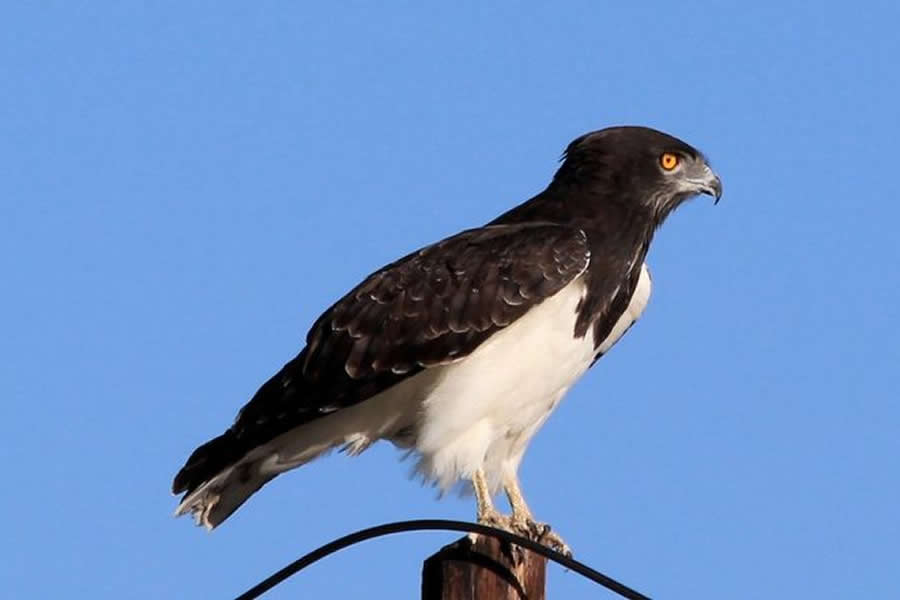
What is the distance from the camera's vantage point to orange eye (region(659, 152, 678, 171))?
11.8 metres

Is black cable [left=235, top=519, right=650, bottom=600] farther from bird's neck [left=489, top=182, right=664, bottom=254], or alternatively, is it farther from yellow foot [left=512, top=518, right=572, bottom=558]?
bird's neck [left=489, top=182, right=664, bottom=254]

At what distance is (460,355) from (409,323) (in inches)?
15.6

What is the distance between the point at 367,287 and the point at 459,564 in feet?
13.5

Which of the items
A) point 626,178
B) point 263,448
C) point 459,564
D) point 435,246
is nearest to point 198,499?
point 263,448

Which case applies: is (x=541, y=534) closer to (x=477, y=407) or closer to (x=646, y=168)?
(x=477, y=407)

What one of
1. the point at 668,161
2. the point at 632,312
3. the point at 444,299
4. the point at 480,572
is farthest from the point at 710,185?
the point at 480,572

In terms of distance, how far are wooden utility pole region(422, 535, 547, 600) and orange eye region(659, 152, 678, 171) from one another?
4.68 meters

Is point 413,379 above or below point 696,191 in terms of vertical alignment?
below

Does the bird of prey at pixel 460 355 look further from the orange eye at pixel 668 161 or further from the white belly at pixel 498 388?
the orange eye at pixel 668 161

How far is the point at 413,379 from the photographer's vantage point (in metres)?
10.9

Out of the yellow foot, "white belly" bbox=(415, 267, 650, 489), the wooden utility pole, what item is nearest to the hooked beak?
"white belly" bbox=(415, 267, 650, 489)

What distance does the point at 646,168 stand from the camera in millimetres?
11742

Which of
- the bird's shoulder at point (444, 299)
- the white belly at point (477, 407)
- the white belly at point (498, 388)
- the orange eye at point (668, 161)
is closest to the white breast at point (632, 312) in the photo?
the white belly at point (477, 407)

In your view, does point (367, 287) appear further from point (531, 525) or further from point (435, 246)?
point (531, 525)
